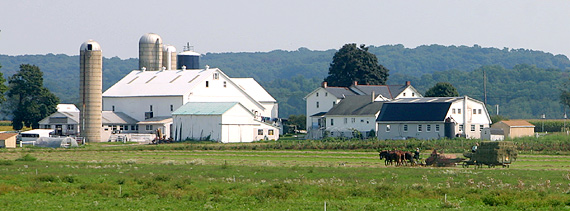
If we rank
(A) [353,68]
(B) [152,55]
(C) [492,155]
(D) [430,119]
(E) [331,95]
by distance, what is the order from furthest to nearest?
(A) [353,68] < (B) [152,55] < (E) [331,95] < (D) [430,119] < (C) [492,155]

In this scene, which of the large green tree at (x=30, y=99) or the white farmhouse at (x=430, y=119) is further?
the large green tree at (x=30, y=99)

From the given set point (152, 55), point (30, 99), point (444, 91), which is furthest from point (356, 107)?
point (30, 99)

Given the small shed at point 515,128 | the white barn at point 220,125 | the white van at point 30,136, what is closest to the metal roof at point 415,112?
the small shed at point 515,128

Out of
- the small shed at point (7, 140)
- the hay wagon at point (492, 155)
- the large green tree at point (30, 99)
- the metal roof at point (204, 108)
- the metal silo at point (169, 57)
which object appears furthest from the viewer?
the metal silo at point (169, 57)

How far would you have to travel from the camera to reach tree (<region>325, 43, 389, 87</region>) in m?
125

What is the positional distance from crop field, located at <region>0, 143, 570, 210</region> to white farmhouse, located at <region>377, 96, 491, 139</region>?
146 feet

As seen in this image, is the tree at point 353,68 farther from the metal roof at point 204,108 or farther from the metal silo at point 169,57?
the metal roof at point 204,108

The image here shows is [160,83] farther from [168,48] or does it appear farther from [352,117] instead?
[352,117]

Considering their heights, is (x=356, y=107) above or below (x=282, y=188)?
above

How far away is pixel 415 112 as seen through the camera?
89.9 meters

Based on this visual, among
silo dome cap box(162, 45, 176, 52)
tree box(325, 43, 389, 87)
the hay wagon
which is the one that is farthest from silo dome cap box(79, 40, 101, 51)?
the hay wagon

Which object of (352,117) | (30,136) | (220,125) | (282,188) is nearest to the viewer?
(282,188)

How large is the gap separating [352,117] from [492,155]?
53.5m

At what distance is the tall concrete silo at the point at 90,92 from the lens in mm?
94688
